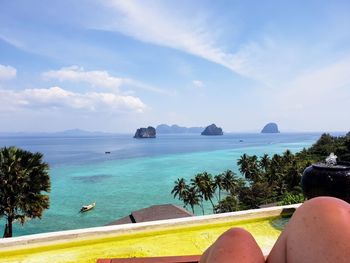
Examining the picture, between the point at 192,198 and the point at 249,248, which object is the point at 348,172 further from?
the point at 192,198

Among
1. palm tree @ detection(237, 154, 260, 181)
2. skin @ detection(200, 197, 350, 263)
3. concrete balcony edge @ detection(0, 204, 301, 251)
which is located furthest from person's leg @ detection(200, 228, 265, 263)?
palm tree @ detection(237, 154, 260, 181)

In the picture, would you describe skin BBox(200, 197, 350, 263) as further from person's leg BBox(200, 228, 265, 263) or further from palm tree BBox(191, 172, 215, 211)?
palm tree BBox(191, 172, 215, 211)

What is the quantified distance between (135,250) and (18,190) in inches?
744

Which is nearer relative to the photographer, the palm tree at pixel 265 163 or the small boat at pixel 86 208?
the small boat at pixel 86 208

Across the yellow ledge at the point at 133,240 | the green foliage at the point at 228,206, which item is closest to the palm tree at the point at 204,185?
the green foliage at the point at 228,206

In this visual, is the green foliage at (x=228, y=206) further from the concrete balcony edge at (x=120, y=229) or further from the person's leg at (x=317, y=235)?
the person's leg at (x=317, y=235)

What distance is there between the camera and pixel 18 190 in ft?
71.8

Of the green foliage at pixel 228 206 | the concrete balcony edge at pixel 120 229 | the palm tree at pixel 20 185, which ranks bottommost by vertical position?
the green foliage at pixel 228 206

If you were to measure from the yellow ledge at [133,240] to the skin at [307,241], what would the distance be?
4.00m

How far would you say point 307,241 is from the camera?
173 centimetres

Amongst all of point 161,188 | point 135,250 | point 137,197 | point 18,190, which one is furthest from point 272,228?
point 161,188

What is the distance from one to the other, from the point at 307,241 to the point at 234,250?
0.38 meters

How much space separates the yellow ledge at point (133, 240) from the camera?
5551 millimetres

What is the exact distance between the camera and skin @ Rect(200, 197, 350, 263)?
5.33 feet
